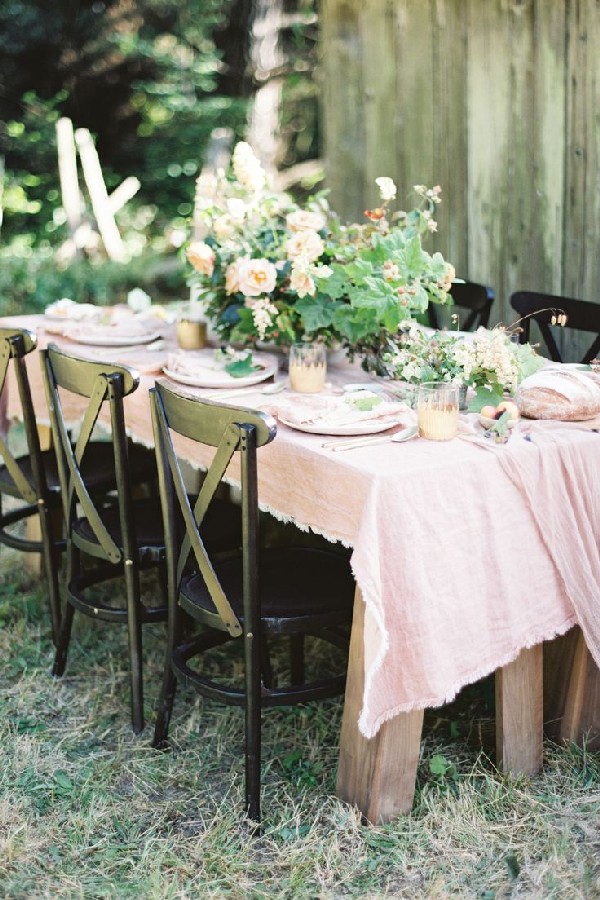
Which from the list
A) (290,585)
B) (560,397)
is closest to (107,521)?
(290,585)

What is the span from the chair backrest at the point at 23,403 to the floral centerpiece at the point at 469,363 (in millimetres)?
1180

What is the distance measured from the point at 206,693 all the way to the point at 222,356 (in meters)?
1.18

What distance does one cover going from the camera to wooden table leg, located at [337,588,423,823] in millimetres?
2275

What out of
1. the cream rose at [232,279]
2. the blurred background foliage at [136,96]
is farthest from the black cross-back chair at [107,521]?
the blurred background foliage at [136,96]

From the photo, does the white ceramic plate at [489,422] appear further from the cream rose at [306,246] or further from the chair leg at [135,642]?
the chair leg at [135,642]

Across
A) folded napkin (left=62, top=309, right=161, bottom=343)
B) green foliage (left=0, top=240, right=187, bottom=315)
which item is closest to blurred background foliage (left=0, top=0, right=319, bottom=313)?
green foliage (left=0, top=240, right=187, bottom=315)

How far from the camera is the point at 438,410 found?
232 cm

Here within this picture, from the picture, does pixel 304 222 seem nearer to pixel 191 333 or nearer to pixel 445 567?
pixel 191 333

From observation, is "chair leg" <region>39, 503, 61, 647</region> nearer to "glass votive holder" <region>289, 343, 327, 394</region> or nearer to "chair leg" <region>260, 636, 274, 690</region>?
"chair leg" <region>260, 636, 274, 690</region>

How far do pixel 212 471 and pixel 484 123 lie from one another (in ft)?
8.68

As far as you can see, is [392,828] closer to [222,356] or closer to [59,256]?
[222,356]

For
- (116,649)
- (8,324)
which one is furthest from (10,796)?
(8,324)

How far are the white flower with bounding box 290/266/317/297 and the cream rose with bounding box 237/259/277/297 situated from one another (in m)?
0.08

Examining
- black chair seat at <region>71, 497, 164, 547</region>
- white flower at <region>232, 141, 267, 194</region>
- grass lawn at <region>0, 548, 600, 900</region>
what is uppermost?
white flower at <region>232, 141, 267, 194</region>
